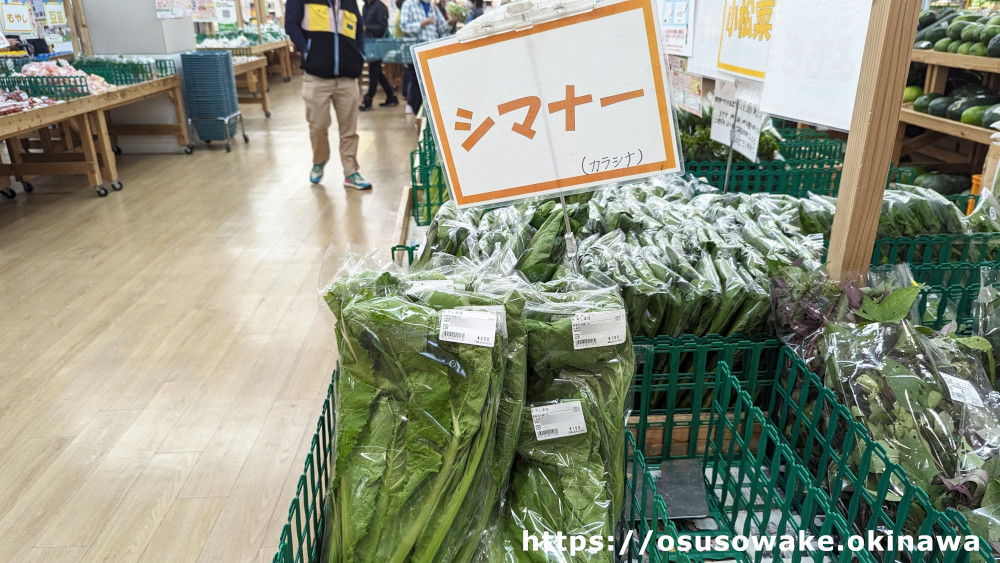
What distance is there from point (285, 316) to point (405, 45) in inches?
286

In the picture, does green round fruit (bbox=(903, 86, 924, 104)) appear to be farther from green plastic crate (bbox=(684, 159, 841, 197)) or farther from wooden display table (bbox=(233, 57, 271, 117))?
wooden display table (bbox=(233, 57, 271, 117))

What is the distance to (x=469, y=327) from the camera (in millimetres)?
1055

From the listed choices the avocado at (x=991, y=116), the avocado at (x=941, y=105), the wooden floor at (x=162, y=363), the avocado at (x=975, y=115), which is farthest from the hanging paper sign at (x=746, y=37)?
the avocado at (x=941, y=105)

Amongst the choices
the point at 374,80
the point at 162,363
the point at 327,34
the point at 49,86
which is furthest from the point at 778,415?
the point at 374,80

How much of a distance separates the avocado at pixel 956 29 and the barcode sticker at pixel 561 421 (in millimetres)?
4914

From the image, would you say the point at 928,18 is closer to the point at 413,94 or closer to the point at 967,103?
the point at 967,103

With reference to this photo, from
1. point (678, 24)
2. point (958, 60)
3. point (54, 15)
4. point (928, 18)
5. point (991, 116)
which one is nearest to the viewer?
point (678, 24)

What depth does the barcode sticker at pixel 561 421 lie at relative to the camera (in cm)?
111

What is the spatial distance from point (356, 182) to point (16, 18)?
3188mm

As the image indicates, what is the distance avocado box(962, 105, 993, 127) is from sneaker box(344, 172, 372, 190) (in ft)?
14.0

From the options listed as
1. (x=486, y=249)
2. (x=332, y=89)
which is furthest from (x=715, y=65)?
(x=332, y=89)

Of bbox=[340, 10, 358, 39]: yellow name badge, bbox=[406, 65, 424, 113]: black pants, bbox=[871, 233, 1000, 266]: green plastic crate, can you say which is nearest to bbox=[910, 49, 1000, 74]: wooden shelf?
bbox=[871, 233, 1000, 266]: green plastic crate

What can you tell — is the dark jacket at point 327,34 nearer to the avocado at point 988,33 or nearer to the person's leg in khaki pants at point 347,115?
the person's leg in khaki pants at point 347,115

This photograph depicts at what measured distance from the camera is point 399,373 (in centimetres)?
109
